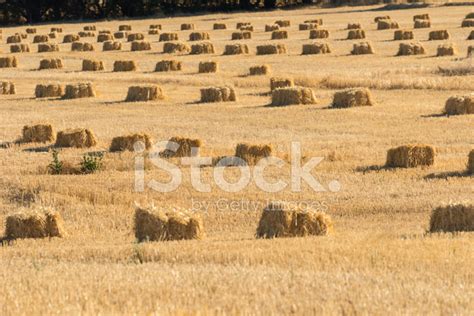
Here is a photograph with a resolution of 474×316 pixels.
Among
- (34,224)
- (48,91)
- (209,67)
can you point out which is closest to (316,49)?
(209,67)

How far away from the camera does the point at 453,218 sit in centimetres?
1478

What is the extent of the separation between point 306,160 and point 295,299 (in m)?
12.1

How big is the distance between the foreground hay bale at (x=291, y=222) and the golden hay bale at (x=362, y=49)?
2955cm

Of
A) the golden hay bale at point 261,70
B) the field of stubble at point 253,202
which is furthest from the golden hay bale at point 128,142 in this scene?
the golden hay bale at point 261,70

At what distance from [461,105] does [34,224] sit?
1449 centimetres

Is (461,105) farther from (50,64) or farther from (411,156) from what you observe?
(50,64)

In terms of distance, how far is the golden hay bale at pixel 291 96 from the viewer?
31078 mm

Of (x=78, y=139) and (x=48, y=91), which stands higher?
(x=78, y=139)

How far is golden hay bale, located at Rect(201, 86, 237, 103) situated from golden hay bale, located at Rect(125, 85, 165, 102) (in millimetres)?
1526

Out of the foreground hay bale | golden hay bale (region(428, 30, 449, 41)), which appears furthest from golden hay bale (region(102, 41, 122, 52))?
the foreground hay bale

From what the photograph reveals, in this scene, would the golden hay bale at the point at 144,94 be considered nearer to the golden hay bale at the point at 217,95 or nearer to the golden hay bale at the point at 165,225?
the golden hay bale at the point at 217,95

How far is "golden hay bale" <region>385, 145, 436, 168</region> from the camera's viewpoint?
21.0 metres

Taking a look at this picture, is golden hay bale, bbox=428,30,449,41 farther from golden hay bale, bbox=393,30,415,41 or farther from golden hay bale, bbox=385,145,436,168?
golden hay bale, bbox=385,145,436,168

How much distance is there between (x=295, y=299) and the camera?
1012 cm
